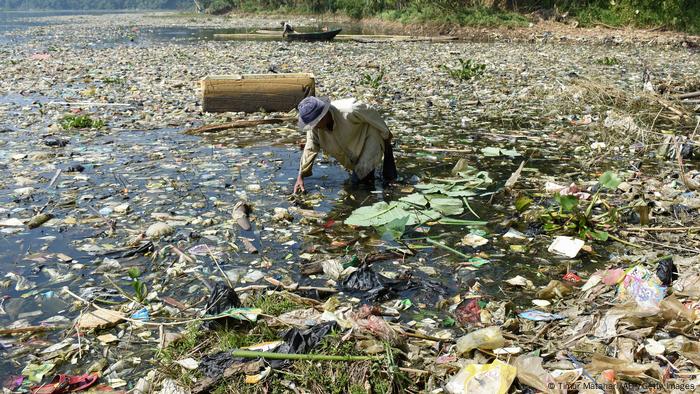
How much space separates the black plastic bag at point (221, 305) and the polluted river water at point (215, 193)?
330mm

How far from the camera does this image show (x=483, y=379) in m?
2.70

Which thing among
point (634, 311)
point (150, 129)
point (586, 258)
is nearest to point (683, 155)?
point (586, 258)

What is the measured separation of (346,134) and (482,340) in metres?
3.11

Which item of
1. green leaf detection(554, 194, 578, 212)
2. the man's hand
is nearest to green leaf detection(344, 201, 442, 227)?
the man's hand

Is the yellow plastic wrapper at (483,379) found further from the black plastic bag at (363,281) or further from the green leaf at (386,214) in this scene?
the green leaf at (386,214)

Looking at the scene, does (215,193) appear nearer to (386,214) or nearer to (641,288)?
(386,214)

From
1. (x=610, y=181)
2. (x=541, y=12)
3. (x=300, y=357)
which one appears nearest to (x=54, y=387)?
(x=300, y=357)

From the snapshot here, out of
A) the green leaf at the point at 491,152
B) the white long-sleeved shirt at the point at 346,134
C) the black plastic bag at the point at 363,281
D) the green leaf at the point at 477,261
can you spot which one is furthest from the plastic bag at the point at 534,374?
the green leaf at the point at 491,152

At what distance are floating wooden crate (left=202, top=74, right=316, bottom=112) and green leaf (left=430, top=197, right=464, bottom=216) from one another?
4.37 m

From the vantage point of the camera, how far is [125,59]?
16969 millimetres

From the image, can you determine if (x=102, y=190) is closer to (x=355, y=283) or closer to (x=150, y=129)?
(x=150, y=129)

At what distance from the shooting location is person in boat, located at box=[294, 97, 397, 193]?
5523 mm

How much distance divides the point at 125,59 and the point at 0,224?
43.6ft

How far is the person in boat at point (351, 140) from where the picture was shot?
5.52m
